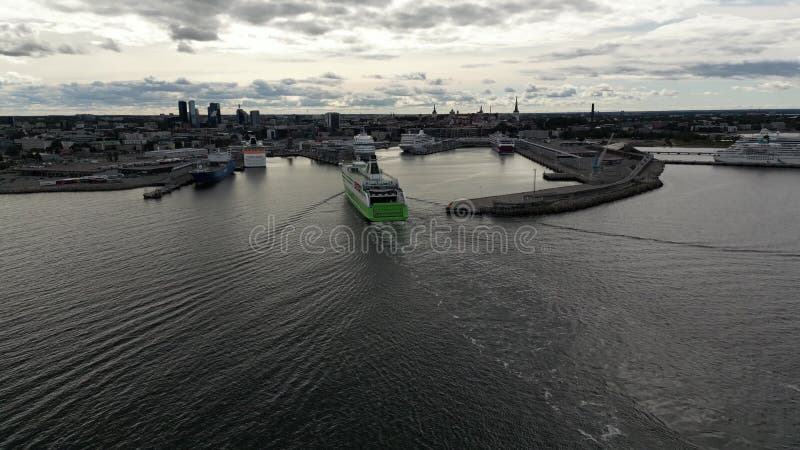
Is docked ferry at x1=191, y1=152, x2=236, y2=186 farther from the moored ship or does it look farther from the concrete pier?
the moored ship

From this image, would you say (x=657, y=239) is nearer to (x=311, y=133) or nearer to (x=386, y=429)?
(x=386, y=429)

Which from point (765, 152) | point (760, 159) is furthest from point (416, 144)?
point (765, 152)

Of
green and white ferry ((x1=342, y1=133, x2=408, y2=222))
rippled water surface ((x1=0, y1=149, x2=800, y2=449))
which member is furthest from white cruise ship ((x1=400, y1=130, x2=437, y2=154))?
rippled water surface ((x1=0, y1=149, x2=800, y2=449))

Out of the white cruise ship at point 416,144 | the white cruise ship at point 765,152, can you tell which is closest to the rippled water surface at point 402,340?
the white cruise ship at point 765,152

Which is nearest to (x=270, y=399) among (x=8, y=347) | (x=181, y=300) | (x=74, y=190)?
(x=181, y=300)

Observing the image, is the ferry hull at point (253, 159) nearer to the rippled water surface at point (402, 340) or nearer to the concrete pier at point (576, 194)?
the rippled water surface at point (402, 340)

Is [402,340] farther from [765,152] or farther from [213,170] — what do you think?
[765,152]
